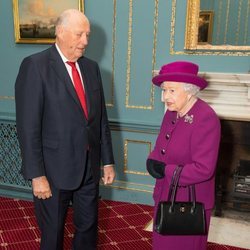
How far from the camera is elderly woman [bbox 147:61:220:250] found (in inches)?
67.1

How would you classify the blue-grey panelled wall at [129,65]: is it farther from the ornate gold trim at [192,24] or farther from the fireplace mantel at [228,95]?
the fireplace mantel at [228,95]

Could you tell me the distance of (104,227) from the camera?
3.22 meters

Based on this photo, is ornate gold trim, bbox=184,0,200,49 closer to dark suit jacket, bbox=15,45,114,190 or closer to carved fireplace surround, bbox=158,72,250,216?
carved fireplace surround, bbox=158,72,250,216

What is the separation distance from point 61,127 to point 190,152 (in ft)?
2.38

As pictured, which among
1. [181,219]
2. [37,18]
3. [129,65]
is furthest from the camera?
[37,18]

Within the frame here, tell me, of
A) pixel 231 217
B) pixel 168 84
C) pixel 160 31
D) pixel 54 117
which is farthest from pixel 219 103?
pixel 54 117

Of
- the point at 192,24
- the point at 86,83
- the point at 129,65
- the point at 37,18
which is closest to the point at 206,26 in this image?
the point at 192,24

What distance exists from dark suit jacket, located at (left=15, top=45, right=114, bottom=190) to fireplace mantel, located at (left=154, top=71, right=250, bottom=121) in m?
1.52

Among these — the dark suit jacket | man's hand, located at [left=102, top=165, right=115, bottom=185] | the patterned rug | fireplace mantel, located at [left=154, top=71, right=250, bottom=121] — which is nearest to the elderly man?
the dark suit jacket

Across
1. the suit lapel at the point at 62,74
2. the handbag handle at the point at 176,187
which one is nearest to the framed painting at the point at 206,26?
the suit lapel at the point at 62,74

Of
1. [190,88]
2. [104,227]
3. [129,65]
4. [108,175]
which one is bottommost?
[104,227]

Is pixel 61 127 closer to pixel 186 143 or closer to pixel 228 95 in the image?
pixel 186 143

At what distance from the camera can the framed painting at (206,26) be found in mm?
3326

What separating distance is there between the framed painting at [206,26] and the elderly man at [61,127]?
1.57m
